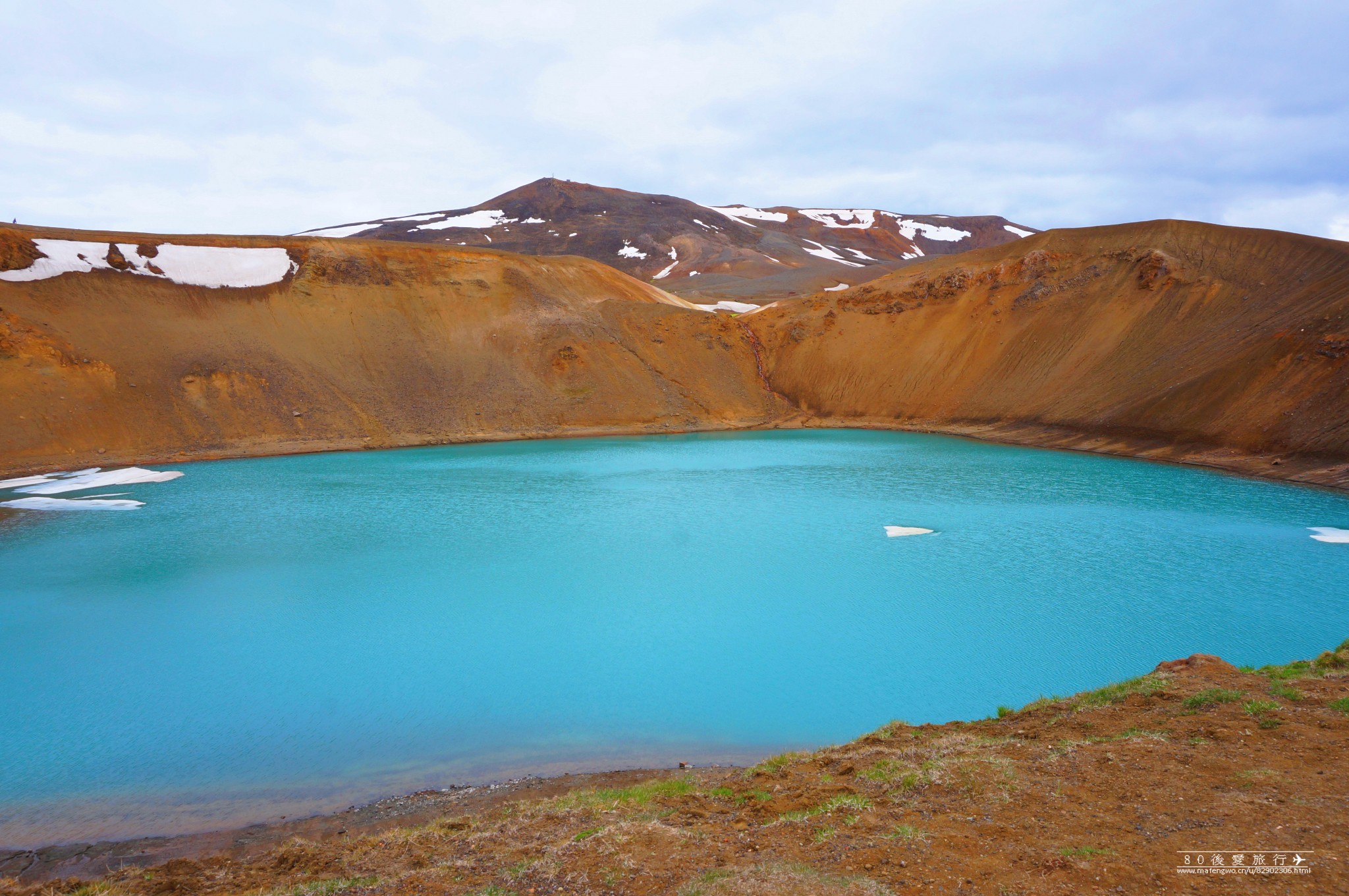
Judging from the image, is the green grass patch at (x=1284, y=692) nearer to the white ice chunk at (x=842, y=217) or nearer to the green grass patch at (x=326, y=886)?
the green grass patch at (x=326, y=886)

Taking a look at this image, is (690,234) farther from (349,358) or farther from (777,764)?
(777,764)

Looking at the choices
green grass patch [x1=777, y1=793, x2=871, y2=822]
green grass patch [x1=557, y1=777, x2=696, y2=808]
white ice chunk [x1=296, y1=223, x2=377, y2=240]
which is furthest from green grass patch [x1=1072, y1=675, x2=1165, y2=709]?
white ice chunk [x1=296, y1=223, x2=377, y2=240]

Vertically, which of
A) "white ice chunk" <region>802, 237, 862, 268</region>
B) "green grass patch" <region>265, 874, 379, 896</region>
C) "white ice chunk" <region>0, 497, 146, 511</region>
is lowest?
"white ice chunk" <region>0, 497, 146, 511</region>

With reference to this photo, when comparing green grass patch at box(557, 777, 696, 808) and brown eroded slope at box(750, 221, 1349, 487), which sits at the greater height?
brown eroded slope at box(750, 221, 1349, 487)

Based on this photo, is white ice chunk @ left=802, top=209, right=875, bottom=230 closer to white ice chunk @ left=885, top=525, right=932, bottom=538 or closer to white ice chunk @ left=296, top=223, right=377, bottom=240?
white ice chunk @ left=296, top=223, right=377, bottom=240

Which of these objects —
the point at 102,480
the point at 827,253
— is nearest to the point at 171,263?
the point at 102,480

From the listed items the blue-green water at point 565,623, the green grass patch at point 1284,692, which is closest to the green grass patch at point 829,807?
the blue-green water at point 565,623
